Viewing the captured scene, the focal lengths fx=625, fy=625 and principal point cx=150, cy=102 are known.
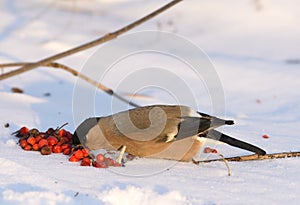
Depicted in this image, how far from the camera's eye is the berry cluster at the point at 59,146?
273 cm

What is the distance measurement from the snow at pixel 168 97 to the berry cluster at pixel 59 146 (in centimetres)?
4

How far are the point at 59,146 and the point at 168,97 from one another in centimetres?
187

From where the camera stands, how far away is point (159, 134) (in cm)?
273

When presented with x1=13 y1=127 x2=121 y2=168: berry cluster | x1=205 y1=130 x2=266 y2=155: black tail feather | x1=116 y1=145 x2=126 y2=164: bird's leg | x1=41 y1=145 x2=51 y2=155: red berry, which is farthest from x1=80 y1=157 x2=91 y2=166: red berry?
x1=205 y1=130 x2=266 y2=155: black tail feather

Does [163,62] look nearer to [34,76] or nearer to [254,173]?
[34,76]

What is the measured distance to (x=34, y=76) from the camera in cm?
496

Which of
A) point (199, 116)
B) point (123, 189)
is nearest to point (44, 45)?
point (199, 116)

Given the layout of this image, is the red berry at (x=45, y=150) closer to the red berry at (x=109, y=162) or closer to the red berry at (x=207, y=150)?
the red berry at (x=109, y=162)

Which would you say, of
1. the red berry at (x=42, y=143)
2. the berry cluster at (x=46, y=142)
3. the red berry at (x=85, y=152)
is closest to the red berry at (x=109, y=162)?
the red berry at (x=85, y=152)

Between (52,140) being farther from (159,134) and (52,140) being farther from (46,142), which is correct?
(159,134)

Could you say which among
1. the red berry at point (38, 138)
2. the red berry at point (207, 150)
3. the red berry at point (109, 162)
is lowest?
the red berry at point (109, 162)

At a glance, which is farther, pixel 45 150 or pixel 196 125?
pixel 45 150

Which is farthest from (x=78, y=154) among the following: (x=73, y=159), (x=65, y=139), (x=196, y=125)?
→ (x=196, y=125)

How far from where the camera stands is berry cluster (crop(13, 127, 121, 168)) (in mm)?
2732
